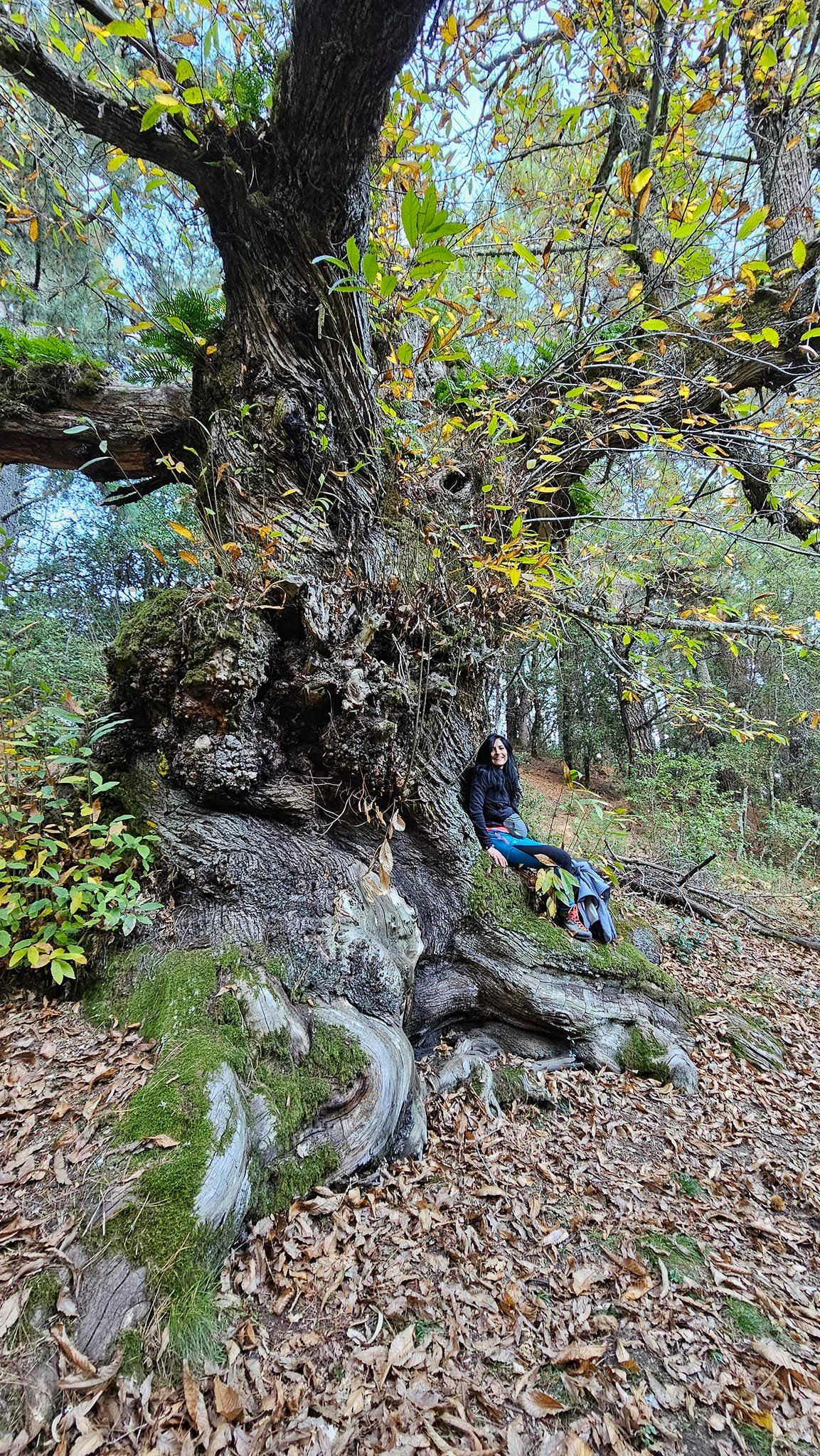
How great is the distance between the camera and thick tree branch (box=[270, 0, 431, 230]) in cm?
226

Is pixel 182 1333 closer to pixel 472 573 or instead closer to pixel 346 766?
pixel 346 766

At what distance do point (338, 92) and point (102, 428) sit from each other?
2.50 metres

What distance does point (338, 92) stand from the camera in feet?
8.40

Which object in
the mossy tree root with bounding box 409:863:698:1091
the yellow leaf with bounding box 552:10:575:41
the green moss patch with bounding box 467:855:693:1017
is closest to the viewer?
the yellow leaf with bounding box 552:10:575:41

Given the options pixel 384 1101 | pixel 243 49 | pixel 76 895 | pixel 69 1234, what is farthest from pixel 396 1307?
pixel 243 49

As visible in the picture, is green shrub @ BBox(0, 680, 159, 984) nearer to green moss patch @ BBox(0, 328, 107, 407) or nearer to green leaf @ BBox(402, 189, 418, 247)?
green moss patch @ BBox(0, 328, 107, 407)

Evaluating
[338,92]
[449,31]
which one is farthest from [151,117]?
[449,31]

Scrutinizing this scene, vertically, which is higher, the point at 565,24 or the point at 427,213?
the point at 565,24

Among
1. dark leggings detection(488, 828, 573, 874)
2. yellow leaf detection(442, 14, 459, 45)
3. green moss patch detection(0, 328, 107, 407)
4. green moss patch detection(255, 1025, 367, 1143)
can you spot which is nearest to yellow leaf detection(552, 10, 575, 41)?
yellow leaf detection(442, 14, 459, 45)

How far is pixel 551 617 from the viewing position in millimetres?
4777

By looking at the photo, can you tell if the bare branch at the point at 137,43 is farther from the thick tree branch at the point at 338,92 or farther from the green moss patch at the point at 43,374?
the green moss patch at the point at 43,374

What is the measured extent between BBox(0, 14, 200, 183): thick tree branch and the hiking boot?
17.8 ft

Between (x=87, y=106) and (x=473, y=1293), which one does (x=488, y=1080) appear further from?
(x=87, y=106)

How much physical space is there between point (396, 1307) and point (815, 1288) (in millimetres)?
1967
